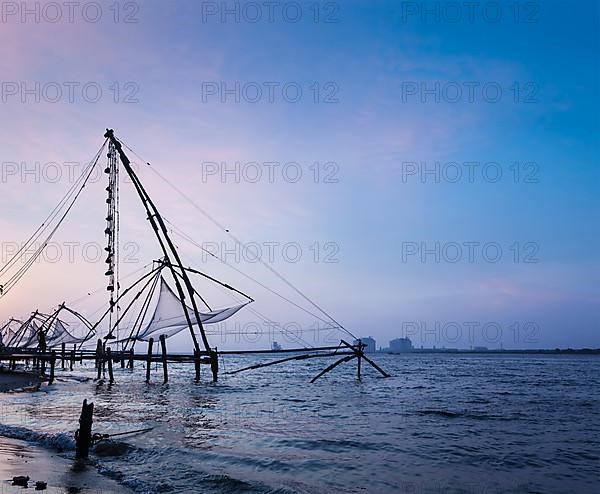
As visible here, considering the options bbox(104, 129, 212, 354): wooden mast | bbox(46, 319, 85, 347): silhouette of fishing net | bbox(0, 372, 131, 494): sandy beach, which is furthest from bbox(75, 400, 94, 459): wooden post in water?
bbox(46, 319, 85, 347): silhouette of fishing net

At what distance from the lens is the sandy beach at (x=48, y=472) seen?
959cm

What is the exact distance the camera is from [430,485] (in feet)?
38.4

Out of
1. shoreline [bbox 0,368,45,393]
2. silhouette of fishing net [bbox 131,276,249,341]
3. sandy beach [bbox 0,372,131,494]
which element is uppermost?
silhouette of fishing net [bbox 131,276,249,341]

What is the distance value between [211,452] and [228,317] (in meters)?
16.5

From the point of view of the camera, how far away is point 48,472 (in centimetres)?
1065

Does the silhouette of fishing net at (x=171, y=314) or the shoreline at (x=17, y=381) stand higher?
the silhouette of fishing net at (x=171, y=314)

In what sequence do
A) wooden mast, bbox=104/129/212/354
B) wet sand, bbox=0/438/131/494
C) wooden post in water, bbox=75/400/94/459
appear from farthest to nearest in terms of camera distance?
wooden mast, bbox=104/129/212/354 < wooden post in water, bbox=75/400/94/459 < wet sand, bbox=0/438/131/494

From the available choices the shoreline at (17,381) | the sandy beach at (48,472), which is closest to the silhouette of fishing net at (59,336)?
the shoreline at (17,381)

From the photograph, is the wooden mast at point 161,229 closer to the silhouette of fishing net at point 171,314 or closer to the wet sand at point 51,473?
the silhouette of fishing net at point 171,314

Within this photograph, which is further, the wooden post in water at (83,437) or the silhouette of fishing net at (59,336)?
the silhouette of fishing net at (59,336)

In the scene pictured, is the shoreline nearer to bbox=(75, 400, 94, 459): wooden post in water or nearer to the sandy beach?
the sandy beach

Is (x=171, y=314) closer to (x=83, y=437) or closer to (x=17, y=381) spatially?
(x=17, y=381)

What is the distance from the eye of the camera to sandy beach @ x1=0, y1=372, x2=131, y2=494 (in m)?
9.59

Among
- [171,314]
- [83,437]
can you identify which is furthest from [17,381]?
[83,437]
